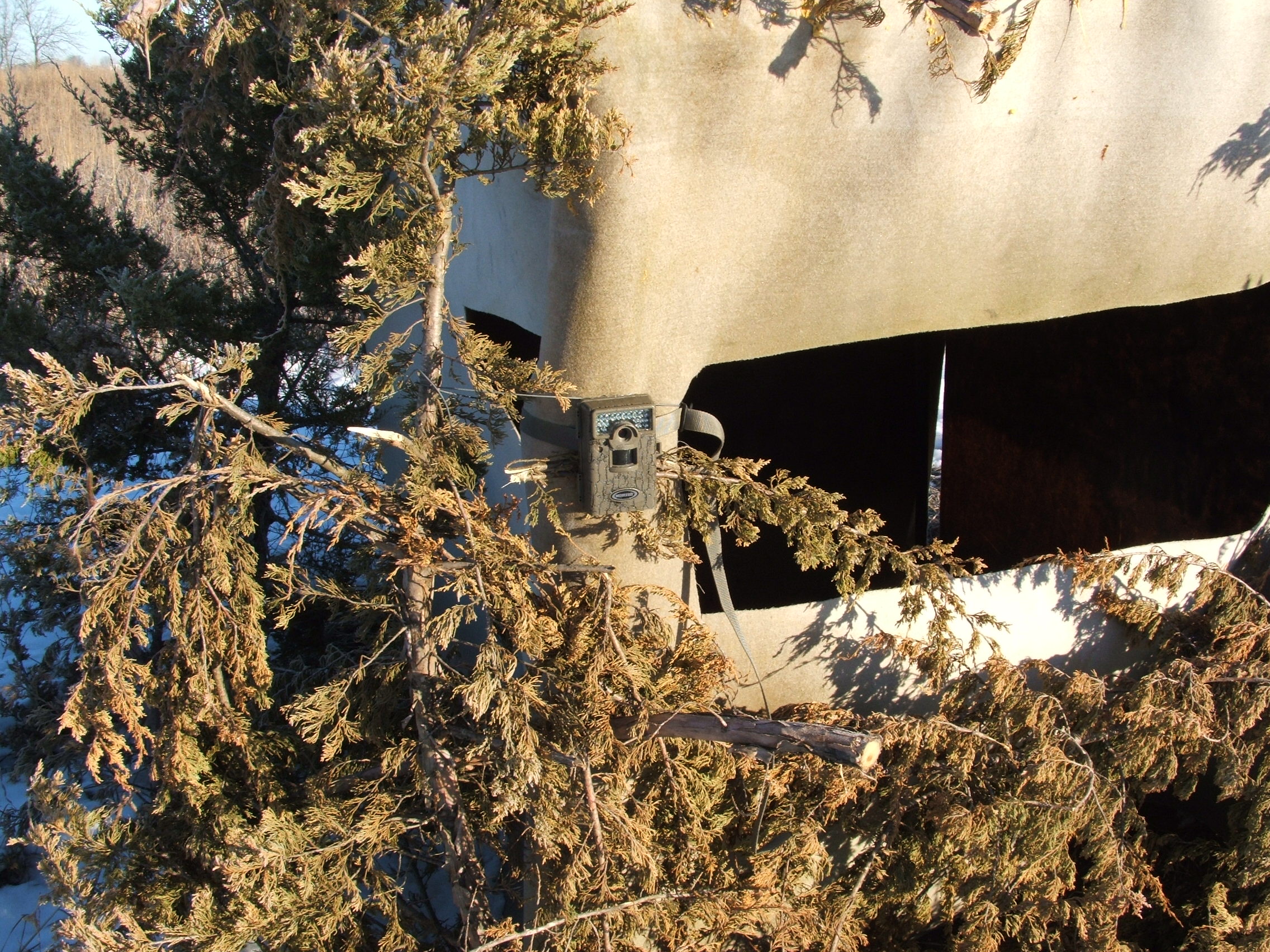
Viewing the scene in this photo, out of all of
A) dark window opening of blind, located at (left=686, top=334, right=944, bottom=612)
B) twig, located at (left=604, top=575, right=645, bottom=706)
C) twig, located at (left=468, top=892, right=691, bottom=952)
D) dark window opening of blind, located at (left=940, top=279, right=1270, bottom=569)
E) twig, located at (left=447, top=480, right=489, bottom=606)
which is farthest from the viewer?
dark window opening of blind, located at (left=686, top=334, right=944, bottom=612)

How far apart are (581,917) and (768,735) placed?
79 cm

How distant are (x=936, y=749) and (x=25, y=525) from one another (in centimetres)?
345

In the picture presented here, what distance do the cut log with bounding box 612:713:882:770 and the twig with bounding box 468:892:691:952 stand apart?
0.48m

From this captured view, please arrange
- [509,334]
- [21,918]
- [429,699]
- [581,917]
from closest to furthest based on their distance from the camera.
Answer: [581,917] → [429,699] → [21,918] → [509,334]

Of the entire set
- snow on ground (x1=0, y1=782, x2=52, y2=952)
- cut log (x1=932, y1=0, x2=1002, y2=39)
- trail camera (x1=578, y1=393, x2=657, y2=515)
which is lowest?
snow on ground (x1=0, y1=782, x2=52, y2=952)

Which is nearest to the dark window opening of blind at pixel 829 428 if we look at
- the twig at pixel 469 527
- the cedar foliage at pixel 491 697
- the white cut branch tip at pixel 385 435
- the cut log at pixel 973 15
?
the cedar foliage at pixel 491 697

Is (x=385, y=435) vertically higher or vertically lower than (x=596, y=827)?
higher

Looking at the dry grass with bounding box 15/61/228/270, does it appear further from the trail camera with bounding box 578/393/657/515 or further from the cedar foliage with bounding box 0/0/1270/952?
the trail camera with bounding box 578/393/657/515

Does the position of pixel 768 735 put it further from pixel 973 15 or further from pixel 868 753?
pixel 973 15

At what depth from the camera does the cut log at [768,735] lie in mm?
2641

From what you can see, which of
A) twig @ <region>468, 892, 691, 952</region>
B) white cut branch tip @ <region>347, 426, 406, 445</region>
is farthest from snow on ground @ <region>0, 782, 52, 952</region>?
white cut branch tip @ <region>347, 426, 406, 445</region>

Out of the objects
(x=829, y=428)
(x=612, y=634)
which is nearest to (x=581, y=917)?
(x=612, y=634)

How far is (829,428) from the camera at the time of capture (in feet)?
21.4

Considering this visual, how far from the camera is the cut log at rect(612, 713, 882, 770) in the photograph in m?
2.64
